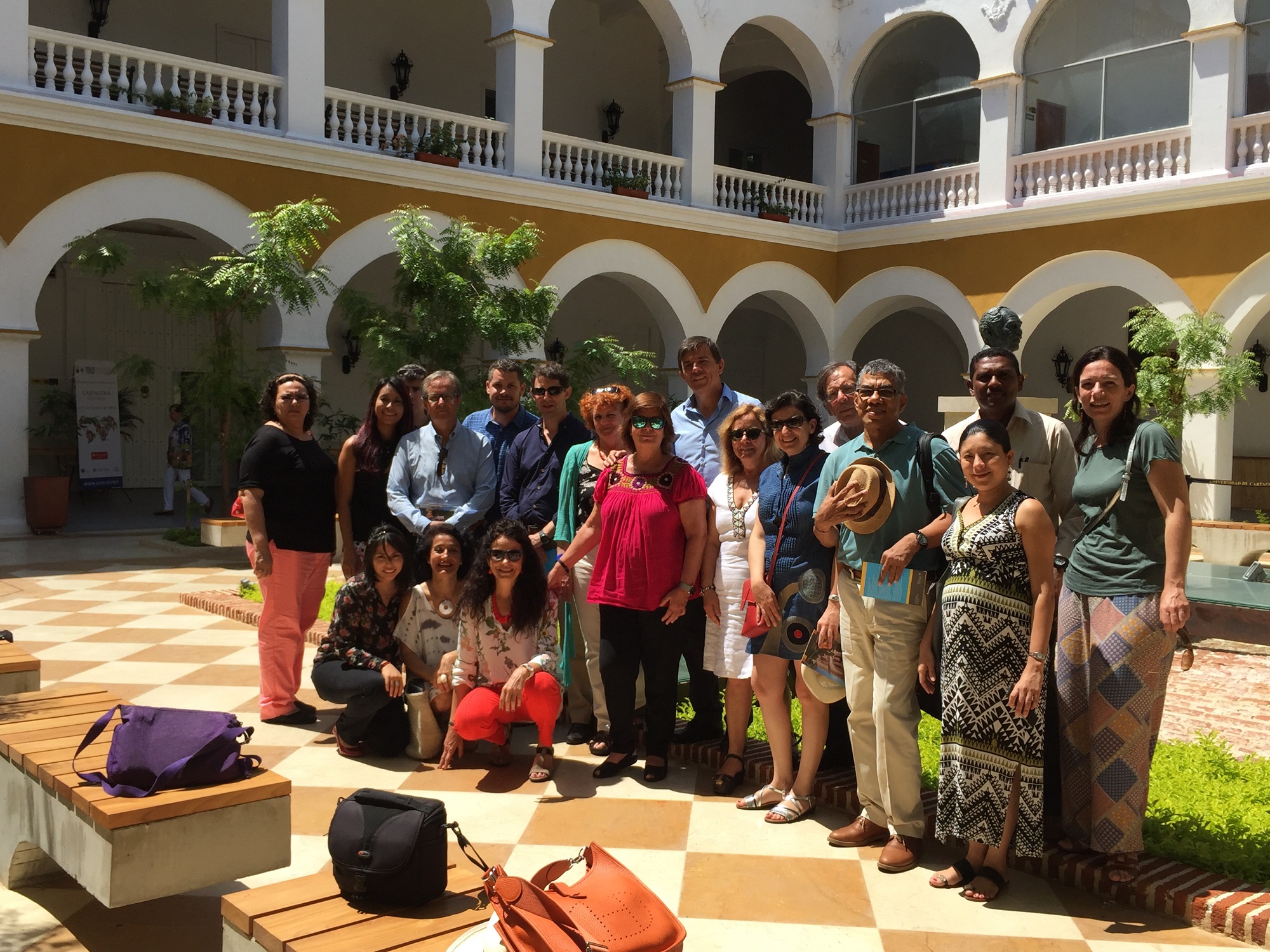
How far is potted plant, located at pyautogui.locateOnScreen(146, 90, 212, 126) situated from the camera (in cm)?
1216

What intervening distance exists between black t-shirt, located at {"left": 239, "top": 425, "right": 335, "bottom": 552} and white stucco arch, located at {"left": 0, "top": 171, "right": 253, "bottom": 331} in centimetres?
766

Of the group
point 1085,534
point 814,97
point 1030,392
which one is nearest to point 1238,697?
point 1085,534

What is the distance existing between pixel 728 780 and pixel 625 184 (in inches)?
481

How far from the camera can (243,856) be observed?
3.19 metres

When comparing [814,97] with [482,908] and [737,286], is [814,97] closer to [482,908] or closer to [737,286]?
[737,286]

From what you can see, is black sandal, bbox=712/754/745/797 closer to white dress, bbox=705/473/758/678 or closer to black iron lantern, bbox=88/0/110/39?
white dress, bbox=705/473/758/678

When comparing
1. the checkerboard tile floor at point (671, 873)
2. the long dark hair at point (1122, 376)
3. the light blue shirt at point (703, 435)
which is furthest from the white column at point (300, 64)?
the long dark hair at point (1122, 376)

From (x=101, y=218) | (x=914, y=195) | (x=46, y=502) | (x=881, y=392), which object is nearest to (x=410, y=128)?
(x=101, y=218)

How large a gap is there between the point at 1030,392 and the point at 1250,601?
14.9 meters

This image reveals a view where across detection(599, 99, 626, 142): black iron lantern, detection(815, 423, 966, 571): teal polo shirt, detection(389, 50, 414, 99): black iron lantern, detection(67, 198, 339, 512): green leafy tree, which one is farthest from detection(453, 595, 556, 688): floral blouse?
detection(599, 99, 626, 142): black iron lantern

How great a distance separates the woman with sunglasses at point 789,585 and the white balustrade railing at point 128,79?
10.3 m

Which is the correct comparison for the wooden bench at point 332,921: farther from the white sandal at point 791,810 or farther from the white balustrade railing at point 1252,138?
the white balustrade railing at point 1252,138

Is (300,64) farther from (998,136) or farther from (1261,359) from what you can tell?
(1261,359)

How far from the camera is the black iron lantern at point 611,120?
2038 cm
